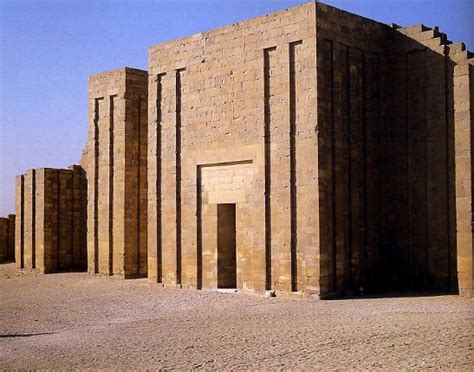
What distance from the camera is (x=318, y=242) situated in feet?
50.4

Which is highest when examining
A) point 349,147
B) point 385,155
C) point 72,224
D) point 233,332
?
point 349,147

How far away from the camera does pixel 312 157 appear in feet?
51.2

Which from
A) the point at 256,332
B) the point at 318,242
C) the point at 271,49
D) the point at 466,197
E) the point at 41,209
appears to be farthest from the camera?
the point at 41,209

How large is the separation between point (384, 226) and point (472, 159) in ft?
12.6

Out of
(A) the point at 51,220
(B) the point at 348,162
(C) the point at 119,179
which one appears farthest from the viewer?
(A) the point at 51,220

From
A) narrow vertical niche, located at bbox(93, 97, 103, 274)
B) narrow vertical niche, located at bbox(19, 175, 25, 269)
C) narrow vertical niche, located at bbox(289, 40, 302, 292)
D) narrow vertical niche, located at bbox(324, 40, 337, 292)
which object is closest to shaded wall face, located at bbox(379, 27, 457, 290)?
narrow vertical niche, located at bbox(324, 40, 337, 292)

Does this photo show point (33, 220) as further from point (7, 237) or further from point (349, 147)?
point (349, 147)

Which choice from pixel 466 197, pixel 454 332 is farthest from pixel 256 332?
pixel 466 197

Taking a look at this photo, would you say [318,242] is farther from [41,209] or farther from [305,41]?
[41,209]

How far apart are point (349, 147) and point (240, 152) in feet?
9.21

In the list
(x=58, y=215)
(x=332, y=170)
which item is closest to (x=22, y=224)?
(x=58, y=215)

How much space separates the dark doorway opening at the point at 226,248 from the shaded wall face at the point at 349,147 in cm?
330

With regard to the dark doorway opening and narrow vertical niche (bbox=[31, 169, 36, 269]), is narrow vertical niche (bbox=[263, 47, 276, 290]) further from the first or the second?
narrow vertical niche (bbox=[31, 169, 36, 269])

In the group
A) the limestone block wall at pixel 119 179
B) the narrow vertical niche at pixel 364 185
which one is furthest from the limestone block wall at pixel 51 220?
the narrow vertical niche at pixel 364 185
